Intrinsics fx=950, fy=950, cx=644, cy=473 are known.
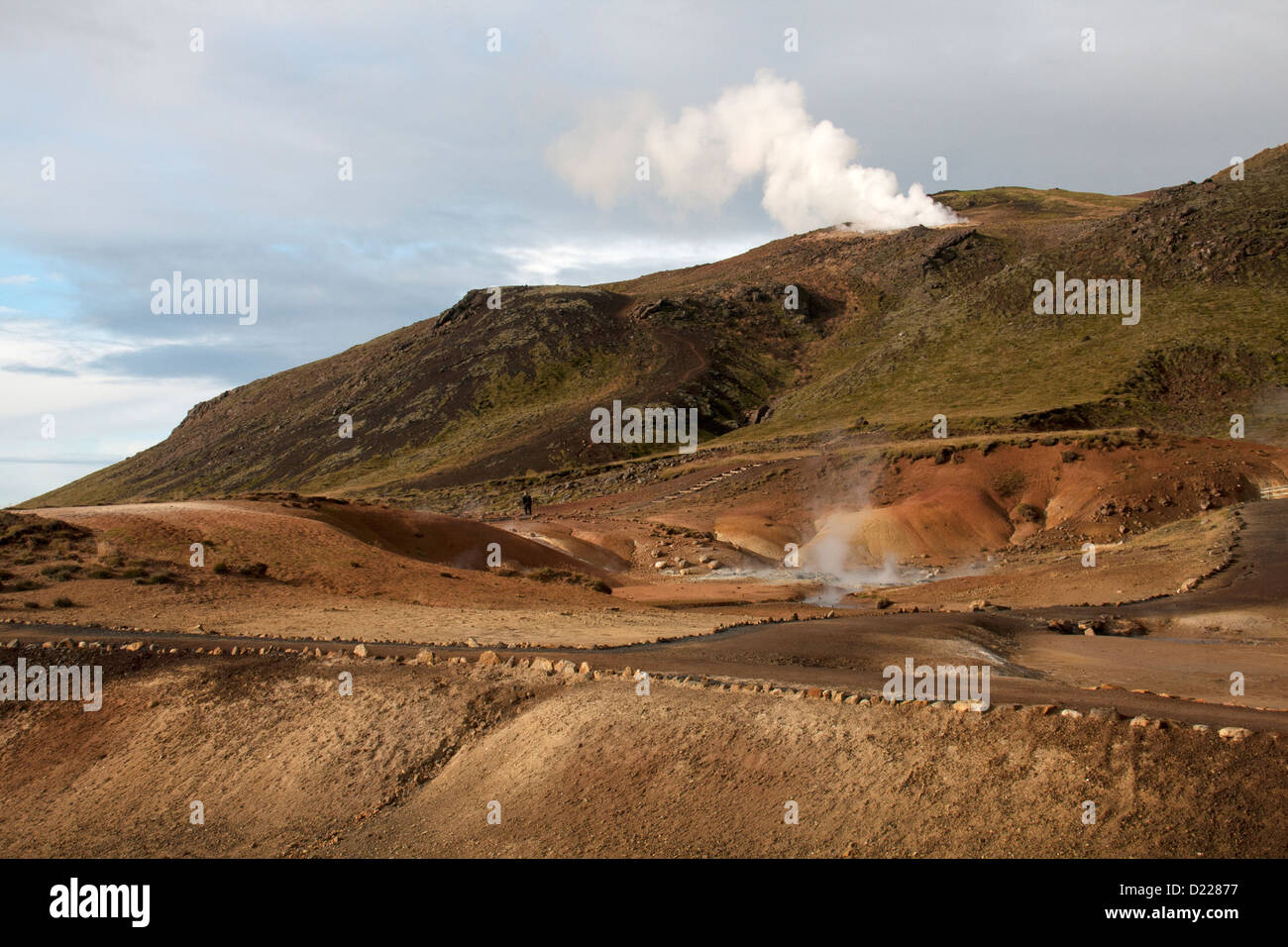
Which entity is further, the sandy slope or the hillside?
the hillside

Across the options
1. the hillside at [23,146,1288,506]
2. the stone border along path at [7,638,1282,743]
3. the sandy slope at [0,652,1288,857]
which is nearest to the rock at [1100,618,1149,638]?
the stone border along path at [7,638,1282,743]

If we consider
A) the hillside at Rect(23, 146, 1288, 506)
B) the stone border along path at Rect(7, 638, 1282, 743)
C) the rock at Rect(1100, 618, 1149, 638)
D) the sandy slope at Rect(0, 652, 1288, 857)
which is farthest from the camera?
the hillside at Rect(23, 146, 1288, 506)

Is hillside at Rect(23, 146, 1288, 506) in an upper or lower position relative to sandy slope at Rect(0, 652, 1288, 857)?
upper

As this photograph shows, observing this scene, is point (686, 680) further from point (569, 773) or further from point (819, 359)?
point (819, 359)

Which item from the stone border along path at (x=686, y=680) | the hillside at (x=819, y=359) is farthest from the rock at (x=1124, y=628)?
the hillside at (x=819, y=359)

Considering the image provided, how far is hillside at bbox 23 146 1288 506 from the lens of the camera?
6875 centimetres

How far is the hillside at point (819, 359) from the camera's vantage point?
68.8m

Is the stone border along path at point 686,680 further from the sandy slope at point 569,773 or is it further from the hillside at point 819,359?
the hillside at point 819,359

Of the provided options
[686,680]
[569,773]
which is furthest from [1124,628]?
[569,773]

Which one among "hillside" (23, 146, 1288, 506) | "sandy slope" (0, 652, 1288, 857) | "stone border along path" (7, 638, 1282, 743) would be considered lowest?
"sandy slope" (0, 652, 1288, 857)

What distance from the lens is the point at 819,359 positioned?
112 meters

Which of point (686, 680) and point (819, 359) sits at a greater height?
point (819, 359)

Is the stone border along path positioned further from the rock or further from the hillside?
the hillside
